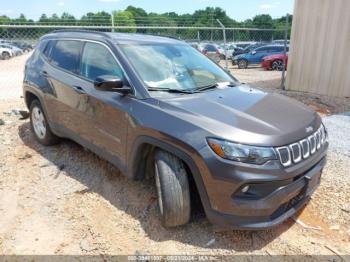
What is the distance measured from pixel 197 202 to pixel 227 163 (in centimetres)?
90

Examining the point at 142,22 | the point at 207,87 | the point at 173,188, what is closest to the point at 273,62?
the point at 142,22

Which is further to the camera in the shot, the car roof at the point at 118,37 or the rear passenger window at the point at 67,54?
the rear passenger window at the point at 67,54

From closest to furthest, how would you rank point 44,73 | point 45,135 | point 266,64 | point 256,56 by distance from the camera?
point 44,73 < point 45,135 < point 266,64 < point 256,56

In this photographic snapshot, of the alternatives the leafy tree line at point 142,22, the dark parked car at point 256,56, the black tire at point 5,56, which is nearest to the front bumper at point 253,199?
the leafy tree line at point 142,22

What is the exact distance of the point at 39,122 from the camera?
5.02 m

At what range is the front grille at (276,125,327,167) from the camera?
8.52 ft

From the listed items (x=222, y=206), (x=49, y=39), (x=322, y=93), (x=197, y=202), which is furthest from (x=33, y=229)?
(x=322, y=93)

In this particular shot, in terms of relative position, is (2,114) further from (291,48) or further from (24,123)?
(291,48)

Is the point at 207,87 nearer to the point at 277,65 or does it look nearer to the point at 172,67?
the point at 172,67

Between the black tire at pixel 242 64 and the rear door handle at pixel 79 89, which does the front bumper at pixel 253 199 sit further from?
the black tire at pixel 242 64

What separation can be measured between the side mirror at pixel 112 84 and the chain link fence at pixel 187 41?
6.01ft

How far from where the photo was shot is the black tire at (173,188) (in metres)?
2.86

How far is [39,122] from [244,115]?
133 inches

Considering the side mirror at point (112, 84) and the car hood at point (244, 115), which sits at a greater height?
the side mirror at point (112, 84)
